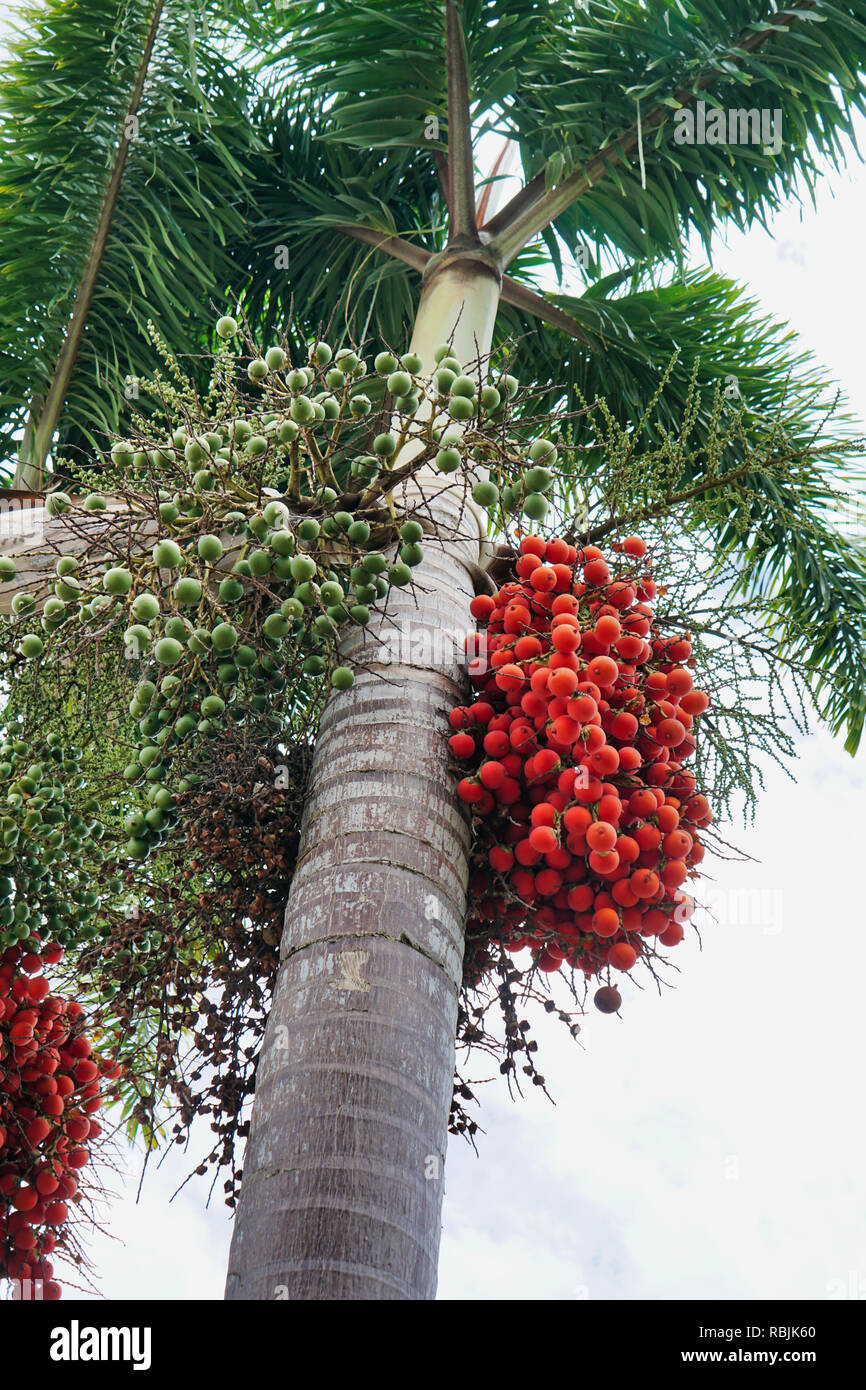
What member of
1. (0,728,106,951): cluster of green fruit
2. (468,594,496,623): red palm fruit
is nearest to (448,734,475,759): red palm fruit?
(468,594,496,623): red palm fruit

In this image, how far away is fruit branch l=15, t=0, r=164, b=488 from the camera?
13.4 feet

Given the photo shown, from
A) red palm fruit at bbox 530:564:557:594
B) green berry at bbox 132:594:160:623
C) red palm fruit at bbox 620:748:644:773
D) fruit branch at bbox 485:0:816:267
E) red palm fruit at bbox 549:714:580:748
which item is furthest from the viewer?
fruit branch at bbox 485:0:816:267

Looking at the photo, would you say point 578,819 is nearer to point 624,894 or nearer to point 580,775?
point 580,775

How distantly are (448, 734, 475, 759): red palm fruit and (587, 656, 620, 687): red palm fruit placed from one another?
309mm

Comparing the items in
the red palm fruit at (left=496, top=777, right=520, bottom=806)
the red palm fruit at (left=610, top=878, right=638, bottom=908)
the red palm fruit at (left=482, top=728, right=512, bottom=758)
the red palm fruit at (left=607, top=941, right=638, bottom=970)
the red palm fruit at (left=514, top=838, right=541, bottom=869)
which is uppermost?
the red palm fruit at (left=482, top=728, right=512, bottom=758)

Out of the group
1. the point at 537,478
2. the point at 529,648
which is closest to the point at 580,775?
the point at 529,648

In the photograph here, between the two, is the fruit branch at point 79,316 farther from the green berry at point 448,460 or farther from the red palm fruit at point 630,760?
the red palm fruit at point 630,760

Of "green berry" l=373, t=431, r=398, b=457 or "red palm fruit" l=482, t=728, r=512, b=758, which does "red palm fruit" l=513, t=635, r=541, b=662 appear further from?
"green berry" l=373, t=431, r=398, b=457

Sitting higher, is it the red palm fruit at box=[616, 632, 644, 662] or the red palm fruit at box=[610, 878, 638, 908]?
the red palm fruit at box=[616, 632, 644, 662]

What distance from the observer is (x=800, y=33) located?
12.6ft

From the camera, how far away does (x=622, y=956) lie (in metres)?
2.39

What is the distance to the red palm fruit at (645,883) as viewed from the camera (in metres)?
2.30

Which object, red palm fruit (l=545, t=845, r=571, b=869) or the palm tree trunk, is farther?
red palm fruit (l=545, t=845, r=571, b=869)

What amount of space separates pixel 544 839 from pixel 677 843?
300mm
